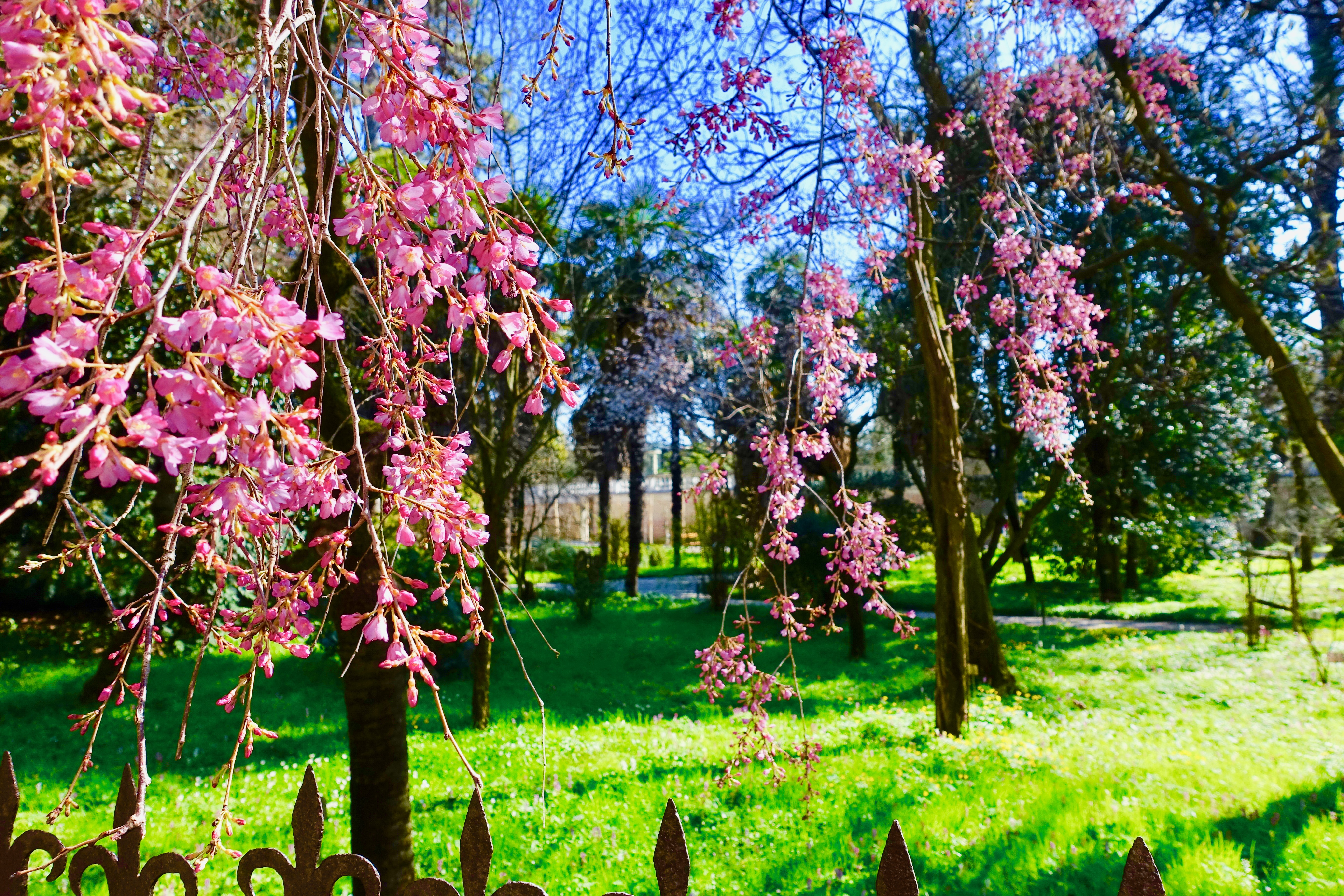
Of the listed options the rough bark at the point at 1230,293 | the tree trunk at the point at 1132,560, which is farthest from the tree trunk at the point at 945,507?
the tree trunk at the point at 1132,560

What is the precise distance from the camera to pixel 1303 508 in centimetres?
1000

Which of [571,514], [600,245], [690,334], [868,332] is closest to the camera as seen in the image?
[600,245]

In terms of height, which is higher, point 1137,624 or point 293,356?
point 293,356

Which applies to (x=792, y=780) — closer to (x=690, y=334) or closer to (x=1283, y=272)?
(x=1283, y=272)

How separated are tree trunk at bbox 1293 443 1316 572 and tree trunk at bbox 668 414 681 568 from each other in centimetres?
901

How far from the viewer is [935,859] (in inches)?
128

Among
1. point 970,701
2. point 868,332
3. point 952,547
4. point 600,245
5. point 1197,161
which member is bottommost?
point 970,701

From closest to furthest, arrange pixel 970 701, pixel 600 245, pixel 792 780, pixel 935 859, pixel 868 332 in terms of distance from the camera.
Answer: pixel 935 859
pixel 792 780
pixel 970 701
pixel 600 245
pixel 868 332

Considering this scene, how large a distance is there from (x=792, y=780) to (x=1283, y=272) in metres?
4.39

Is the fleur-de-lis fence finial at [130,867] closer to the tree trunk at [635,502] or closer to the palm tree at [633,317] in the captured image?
the palm tree at [633,317]

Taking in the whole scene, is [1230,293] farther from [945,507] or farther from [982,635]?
[982,635]

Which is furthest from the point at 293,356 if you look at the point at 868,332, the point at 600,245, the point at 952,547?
the point at 868,332

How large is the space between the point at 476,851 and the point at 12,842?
3.17 ft

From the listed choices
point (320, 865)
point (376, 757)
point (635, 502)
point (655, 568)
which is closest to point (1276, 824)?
point (376, 757)
